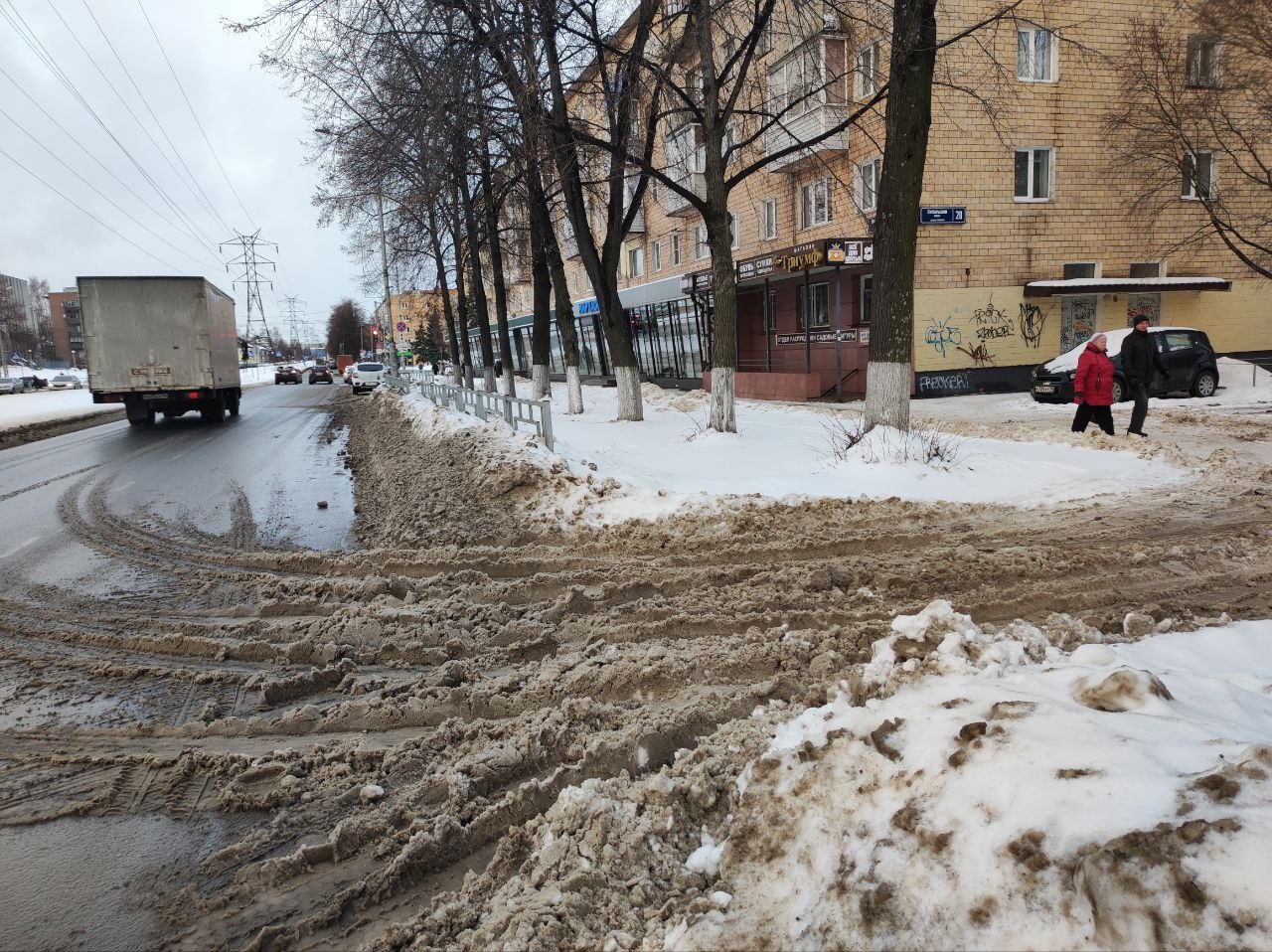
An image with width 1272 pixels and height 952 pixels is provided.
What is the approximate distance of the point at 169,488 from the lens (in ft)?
36.0

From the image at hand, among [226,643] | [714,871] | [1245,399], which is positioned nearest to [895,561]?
[714,871]

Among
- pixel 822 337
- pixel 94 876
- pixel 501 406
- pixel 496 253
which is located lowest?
pixel 94 876

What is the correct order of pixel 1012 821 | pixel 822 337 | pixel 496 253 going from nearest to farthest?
pixel 1012 821
pixel 496 253
pixel 822 337

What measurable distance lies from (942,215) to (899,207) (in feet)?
42.9

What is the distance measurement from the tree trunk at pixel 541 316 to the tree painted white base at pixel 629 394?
14.3 ft

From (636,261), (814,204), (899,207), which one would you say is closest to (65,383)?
(636,261)

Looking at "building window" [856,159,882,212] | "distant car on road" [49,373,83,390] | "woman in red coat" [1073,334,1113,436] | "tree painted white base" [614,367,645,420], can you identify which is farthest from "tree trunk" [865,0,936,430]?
"distant car on road" [49,373,83,390]

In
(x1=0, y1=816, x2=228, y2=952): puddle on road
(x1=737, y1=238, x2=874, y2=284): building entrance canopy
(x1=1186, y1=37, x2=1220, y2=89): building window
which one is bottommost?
(x1=0, y1=816, x2=228, y2=952): puddle on road

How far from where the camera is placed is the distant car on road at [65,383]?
59.9m

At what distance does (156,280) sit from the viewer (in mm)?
19328

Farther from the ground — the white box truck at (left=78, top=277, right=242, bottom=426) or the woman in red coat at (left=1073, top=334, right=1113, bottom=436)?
the white box truck at (left=78, top=277, right=242, bottom=426)

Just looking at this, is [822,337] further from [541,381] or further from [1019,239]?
[541,381]

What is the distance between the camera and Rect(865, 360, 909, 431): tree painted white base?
31.8 ft

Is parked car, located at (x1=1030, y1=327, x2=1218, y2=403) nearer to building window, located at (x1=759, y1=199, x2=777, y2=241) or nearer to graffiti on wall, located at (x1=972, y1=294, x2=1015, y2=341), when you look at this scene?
graffiti on wall, located at (x1=972, y1=294, x2=1015, y2=341)
